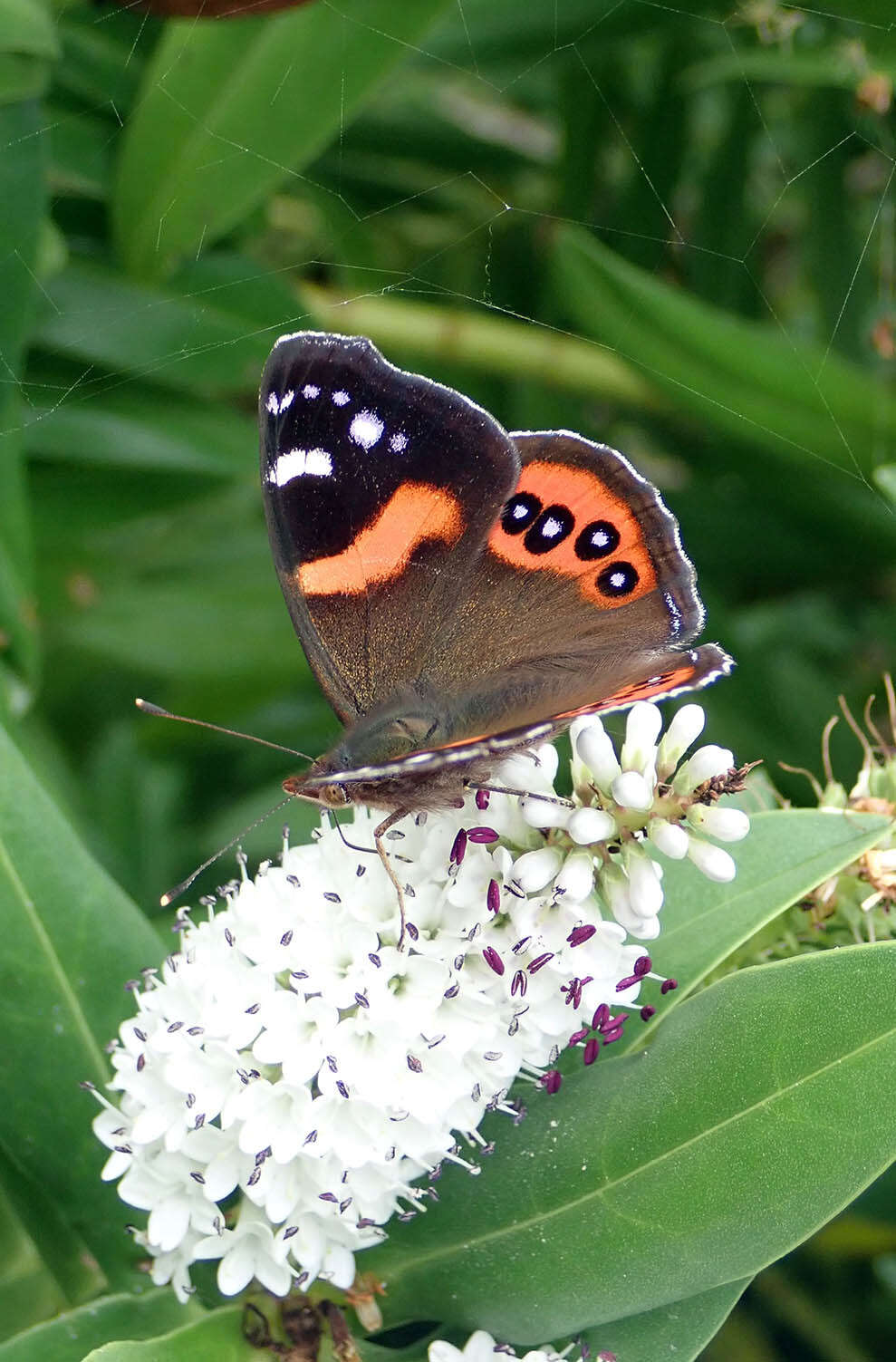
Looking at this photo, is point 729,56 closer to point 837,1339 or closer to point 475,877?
point 475,877

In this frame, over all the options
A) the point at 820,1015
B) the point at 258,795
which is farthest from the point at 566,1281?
the point at 258,795

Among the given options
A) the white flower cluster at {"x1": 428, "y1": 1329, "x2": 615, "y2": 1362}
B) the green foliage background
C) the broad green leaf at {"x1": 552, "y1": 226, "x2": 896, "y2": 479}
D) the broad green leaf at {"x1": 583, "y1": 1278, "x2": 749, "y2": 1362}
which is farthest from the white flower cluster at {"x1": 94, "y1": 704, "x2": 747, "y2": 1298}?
the broad green leaf at {"x1": 552, "y1": 226, "x2": 896, "y2": 479}

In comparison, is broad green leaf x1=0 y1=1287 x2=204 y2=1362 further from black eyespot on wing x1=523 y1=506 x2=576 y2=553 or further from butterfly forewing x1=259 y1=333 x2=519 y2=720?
black eyespot on wing x1=523 y1=506 x2=576 y2=553

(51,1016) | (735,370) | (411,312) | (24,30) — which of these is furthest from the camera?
(411,312)

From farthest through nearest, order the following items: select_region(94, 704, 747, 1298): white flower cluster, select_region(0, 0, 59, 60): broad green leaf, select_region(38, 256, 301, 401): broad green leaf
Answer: select_region(38, 256, 301, 401): broad green leaf → select_region(0, 0, 59, 60): broad green leaf → select_region(94, 704, 747, 1298): white flower cluster

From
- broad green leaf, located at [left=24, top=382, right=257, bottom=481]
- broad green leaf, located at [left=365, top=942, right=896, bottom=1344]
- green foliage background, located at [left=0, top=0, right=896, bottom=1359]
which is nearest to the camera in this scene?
broad green leaf, located at [left=365, top=942, right=896, bottom=1344]

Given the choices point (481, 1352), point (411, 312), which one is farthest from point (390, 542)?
point (411, 312)

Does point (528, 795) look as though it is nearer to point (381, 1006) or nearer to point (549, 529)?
point (381, 1006)

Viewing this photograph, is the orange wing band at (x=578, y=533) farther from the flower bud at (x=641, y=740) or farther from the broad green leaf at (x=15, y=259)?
the broad green leaf at (x=15, y=259)
